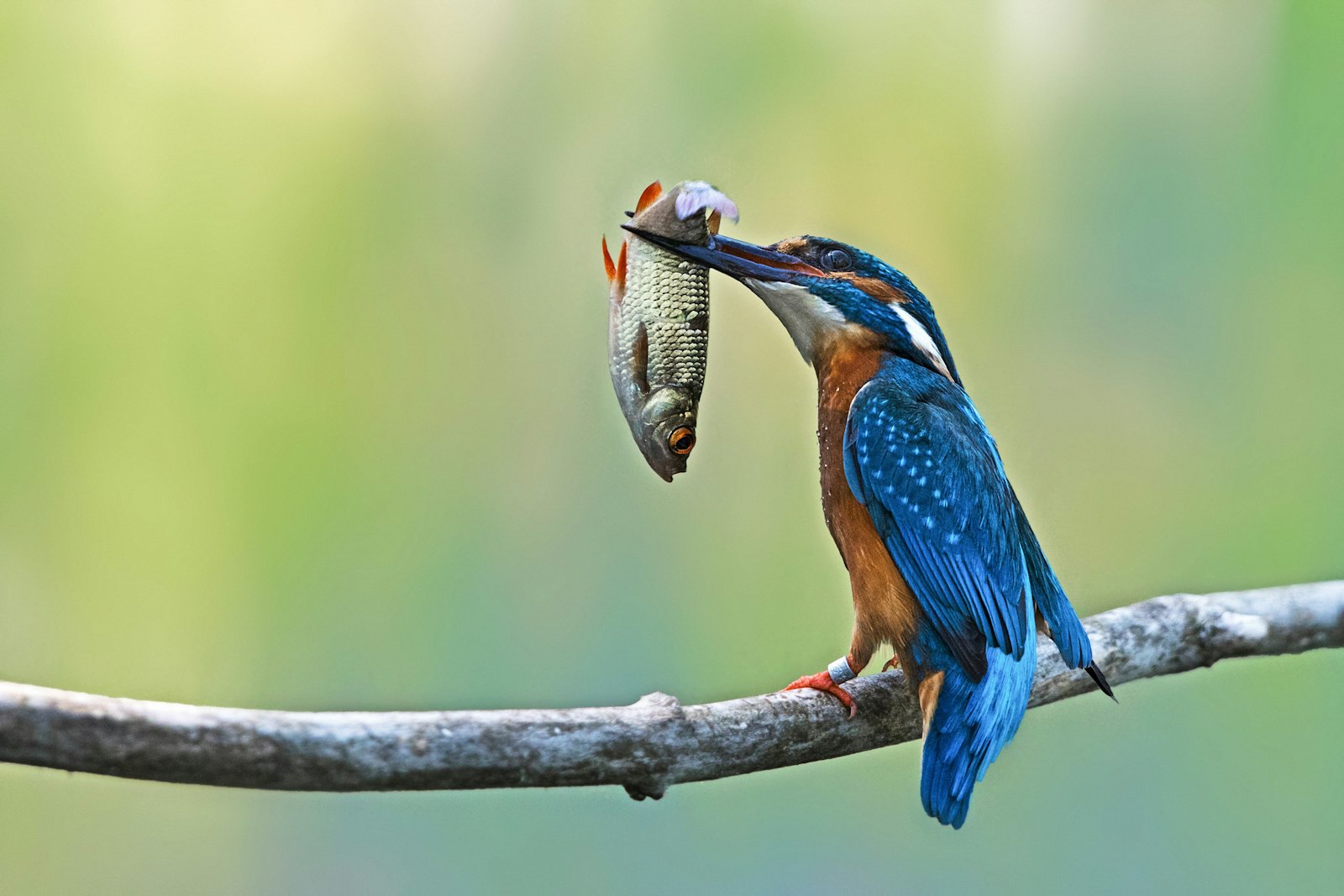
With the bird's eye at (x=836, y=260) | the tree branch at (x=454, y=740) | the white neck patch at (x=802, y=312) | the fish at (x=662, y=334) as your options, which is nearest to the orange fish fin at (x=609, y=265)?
the fish at (x=662, y=334)

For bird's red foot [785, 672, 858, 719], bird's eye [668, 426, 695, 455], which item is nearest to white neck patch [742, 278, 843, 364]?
bird's eye [668, 426, 695, 455]

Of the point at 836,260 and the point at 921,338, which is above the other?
the point at 836,260

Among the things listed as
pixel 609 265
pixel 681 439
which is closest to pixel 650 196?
pixel 609 265

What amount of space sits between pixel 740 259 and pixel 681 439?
0.26 meters

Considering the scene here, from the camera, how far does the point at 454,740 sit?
44.9 inches

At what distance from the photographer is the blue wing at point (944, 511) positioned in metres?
1.37

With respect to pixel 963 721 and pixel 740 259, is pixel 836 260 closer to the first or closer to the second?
pixel 740 259

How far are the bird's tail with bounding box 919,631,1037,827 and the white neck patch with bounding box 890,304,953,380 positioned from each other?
1.28 feet

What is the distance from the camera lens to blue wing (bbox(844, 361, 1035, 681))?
137 centimetres

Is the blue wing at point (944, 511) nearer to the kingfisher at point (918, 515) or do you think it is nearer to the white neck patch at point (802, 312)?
the kingfisher at point (918, 515)

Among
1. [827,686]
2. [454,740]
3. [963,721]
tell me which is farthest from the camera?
[827,686]

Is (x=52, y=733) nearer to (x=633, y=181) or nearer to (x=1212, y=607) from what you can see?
(x=633, y=181)

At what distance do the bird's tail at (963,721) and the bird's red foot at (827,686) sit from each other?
92 mm

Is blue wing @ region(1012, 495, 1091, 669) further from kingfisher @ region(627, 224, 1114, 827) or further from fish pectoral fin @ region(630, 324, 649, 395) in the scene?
fish pectoral fin @ region(630, 324, 649, 395)
